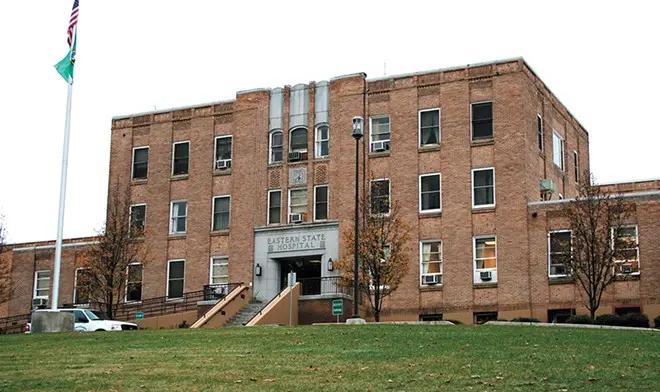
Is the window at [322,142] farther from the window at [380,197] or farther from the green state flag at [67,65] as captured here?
the green state flag at [67,65]

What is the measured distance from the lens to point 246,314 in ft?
148

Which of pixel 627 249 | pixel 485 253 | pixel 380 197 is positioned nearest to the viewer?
pixel 627 249

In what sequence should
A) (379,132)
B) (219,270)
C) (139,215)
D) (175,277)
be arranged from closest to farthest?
1. (379,132)
2. (219,270)
3. (175,277)
4. (139,215)

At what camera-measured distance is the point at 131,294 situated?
5128cm

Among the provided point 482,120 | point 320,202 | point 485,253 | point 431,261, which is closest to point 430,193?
point 431,261

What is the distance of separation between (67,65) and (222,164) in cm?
1644

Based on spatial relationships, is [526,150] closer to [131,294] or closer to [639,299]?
[639,299]

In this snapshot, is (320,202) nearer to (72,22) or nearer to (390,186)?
(390,186)

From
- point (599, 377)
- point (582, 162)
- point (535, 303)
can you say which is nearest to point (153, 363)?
point (599, 377)

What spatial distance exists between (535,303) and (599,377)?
25.9 m

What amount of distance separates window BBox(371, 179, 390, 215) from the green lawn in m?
14.4

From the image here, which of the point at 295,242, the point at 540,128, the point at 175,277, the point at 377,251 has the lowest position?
the point at 175,277

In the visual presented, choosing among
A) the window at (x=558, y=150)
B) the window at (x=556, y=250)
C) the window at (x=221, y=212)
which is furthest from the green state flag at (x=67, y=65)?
the window at (x=558, y=150)

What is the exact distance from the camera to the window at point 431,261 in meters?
44.4
